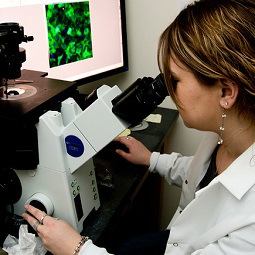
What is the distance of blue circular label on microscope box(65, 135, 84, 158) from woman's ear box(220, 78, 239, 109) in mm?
361

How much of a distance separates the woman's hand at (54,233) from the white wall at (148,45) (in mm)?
924

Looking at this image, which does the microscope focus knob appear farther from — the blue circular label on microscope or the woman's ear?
the woman's ear

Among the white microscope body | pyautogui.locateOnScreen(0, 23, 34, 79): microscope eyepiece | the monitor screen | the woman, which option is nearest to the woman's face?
the woman

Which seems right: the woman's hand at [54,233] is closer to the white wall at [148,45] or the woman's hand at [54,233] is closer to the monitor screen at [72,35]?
the monitor screen at [72,35]

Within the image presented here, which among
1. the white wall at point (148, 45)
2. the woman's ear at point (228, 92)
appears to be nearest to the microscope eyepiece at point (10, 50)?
the woman's ear at point (228, 92)

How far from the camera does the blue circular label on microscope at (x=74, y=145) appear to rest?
2.81ft

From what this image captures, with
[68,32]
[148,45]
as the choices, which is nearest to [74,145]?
[68,32]

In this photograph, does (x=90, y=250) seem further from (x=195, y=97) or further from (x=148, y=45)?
(x=148, y=45)

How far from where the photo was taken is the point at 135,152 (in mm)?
1259

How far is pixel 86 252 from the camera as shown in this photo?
837 millimetres

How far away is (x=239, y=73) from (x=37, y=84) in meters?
0.58

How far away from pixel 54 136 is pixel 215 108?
401 millimetres

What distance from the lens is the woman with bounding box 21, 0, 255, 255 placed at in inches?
29.7

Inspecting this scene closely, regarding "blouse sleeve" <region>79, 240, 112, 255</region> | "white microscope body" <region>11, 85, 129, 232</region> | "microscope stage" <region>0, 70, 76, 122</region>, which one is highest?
"microscope stage" <region>0, 70, 76, 122</region>
